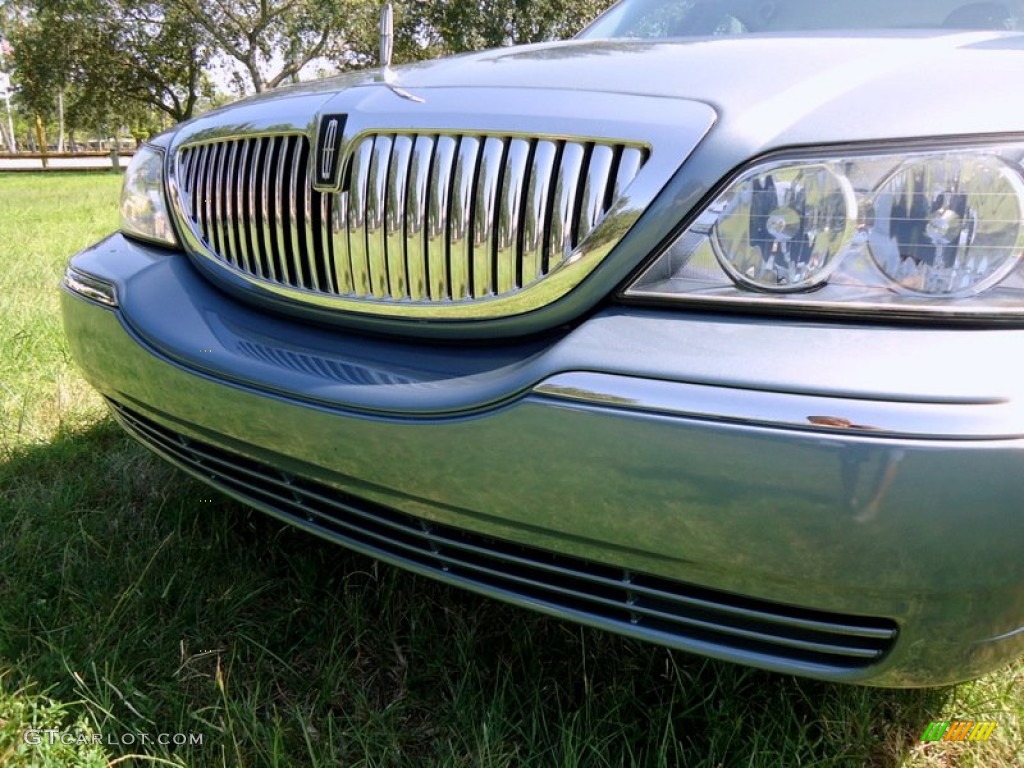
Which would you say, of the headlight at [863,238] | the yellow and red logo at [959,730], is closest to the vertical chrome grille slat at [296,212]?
the headlight at [863,238]

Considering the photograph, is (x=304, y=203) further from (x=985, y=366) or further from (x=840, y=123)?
(x=985, y=366)

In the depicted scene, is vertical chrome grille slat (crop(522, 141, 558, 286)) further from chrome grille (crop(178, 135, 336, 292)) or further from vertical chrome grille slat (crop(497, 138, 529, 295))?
chrome grille (crop(178, 135, 336, 292))

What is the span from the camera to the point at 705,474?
3.45 ft

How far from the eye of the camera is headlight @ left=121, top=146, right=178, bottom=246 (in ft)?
6.24

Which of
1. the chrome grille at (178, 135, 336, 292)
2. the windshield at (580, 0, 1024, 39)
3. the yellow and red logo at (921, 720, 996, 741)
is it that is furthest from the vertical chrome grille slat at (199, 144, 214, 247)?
the yellow and red logo at (921, 720, 996, 741)

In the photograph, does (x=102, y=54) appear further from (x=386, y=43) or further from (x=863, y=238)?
(x=863, y=238)

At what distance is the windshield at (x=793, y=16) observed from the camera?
2.02 meters

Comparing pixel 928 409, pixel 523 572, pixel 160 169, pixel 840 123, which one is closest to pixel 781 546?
pixel 928 409

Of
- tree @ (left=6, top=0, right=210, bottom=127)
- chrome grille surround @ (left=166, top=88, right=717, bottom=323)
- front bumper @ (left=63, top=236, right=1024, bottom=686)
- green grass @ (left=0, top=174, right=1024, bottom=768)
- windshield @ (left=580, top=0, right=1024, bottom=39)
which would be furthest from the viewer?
tree @ (left=6, top=0, right=210, bottom=127)

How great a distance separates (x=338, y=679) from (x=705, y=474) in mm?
934

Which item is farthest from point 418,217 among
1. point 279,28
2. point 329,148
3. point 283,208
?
point 279,28

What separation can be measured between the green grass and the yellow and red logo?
2 centimetres

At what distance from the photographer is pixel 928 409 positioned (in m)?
0.97

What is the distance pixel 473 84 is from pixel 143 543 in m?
1.36
